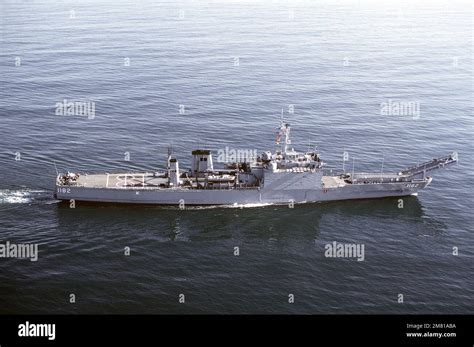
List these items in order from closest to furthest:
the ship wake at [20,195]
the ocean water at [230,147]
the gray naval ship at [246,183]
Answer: the ocean water at [230,147] → the ship wake at [20,195] → the gray naval ship at [246,183]

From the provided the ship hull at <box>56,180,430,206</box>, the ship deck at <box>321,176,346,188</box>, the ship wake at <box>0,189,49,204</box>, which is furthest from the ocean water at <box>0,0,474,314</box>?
the ship deck at <box>321,176,346,188</box>

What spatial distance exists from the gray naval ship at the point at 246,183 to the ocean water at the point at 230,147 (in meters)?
2.05

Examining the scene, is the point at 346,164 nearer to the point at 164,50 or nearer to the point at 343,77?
the point at 343,77

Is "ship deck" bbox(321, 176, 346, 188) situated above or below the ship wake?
above

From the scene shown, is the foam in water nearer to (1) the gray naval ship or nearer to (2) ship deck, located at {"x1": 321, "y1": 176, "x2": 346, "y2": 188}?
(1) the gray naval ship

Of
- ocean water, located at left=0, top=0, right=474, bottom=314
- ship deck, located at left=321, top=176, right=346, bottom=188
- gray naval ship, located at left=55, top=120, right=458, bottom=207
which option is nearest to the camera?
ocean water, located at left=0, top=0, right=474, bottom=314

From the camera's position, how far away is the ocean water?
59.1 metres

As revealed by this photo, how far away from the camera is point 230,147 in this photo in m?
99.4

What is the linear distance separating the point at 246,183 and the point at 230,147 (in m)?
18.1

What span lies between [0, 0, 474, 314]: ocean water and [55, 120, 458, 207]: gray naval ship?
6.72ft

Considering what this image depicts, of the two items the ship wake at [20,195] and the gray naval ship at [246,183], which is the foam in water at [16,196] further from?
the gray naval ship at [246,183]

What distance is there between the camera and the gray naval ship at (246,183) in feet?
260

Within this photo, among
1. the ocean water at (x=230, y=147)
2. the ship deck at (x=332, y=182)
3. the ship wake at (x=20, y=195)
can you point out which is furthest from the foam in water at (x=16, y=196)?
the ship deck at (x=332, y=182)
